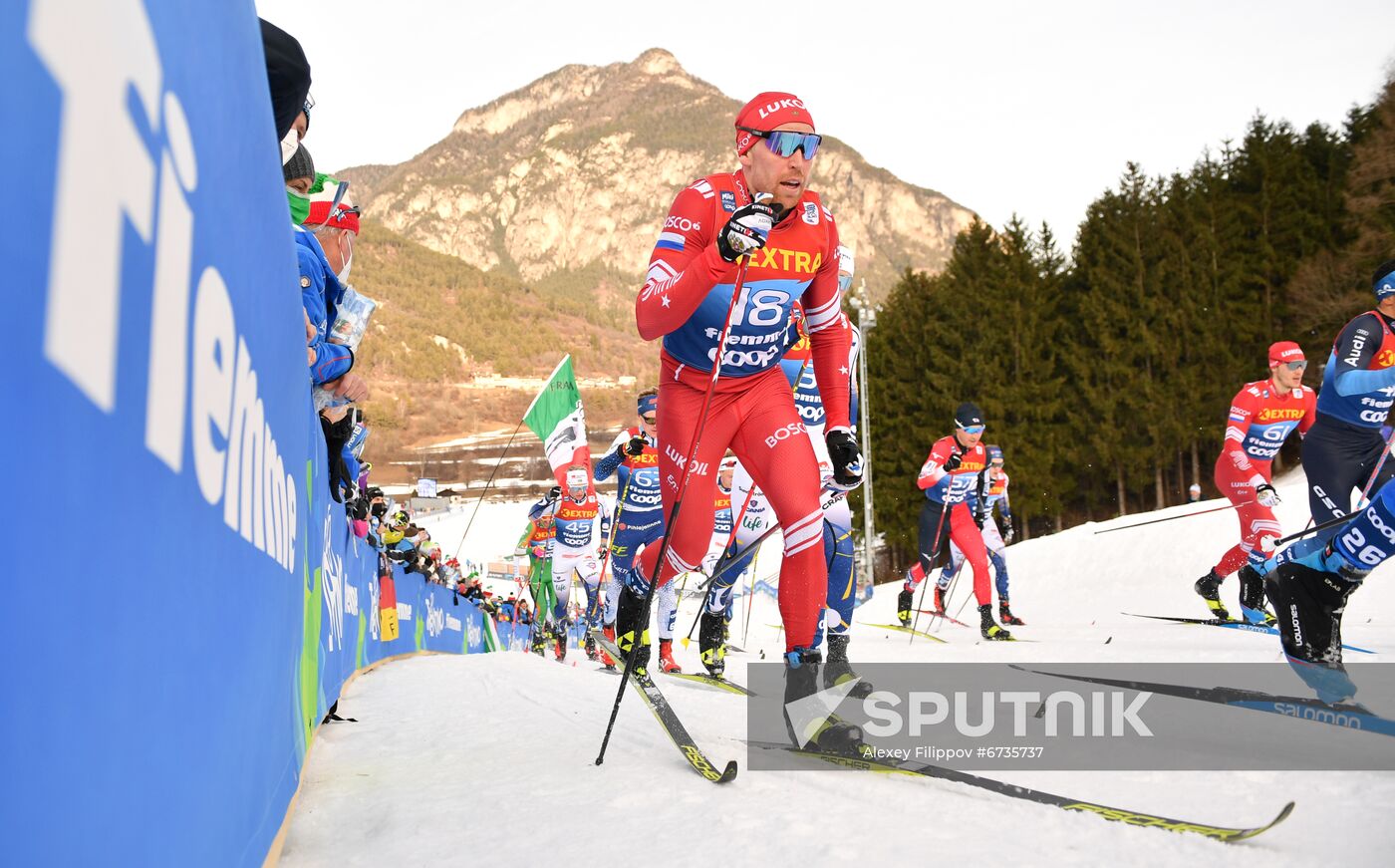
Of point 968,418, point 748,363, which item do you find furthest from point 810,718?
point 968,418

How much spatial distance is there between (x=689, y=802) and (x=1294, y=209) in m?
38.5

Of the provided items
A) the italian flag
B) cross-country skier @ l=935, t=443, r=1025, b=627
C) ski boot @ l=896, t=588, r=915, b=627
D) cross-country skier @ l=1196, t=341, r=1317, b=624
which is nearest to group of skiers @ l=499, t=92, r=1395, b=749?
cross-country skier @ l=1196, t=341, r=1317, b=624

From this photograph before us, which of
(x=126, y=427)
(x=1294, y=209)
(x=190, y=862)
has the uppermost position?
(x=1294, y=209)

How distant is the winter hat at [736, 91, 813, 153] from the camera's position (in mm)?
3816

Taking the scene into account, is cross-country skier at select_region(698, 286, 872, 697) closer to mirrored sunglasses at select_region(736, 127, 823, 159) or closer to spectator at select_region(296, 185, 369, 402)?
mirrored sunglasses at select_region(736, 127, 823, 159)

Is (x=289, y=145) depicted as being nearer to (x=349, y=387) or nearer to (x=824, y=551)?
(x=349, y=387)

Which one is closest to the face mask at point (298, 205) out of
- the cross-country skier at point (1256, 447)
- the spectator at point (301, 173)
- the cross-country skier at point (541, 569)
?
the spectator at point (301, 173)

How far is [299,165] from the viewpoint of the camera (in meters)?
3.76

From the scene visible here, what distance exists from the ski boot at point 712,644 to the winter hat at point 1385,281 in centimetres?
458

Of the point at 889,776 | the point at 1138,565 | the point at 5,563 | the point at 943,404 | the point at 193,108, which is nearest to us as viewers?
the point at 5,563

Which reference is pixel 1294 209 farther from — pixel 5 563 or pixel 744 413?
pixel 5 563

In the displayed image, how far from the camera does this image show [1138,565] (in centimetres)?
1714

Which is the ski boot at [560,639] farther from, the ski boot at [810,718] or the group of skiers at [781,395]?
the ski boot at [810,718]

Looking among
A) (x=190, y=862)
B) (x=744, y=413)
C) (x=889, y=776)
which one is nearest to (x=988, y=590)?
(x=744, y=413)
